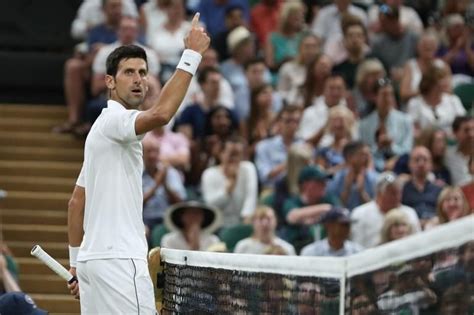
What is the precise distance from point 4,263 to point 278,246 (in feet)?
7.88

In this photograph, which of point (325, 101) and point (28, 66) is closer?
point (325, 101)

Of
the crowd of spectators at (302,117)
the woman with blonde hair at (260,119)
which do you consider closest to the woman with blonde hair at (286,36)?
the crowd of spectators at (302,117)

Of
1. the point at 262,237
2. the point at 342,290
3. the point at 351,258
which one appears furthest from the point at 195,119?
the point at 351,258

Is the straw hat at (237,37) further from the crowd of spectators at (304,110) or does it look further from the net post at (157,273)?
the net post at (157,273)

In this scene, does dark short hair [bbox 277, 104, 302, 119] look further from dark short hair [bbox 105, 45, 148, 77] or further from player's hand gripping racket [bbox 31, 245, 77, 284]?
dark short hair [bbox 105, 45, 148, 77]

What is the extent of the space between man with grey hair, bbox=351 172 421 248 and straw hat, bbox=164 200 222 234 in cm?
129

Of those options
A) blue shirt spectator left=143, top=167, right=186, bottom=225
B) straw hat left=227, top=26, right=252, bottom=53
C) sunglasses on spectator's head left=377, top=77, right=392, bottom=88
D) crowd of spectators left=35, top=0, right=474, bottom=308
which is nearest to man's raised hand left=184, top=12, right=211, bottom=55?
crowd of spectators left=35, top=0, right=474, bottom=308

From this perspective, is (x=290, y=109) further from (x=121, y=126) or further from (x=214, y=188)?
(x=121, y=126)

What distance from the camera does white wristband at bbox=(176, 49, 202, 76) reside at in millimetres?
7262

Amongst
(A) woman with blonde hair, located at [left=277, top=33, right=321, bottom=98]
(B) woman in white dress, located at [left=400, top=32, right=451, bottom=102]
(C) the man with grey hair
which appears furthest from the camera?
(B) woman in white dress, located at [left=400, top=32, right=451, bottom=102]

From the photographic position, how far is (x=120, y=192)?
24.5 feet

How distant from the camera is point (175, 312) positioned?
8.27 meters

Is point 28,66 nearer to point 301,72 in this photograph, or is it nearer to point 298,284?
point 301,72

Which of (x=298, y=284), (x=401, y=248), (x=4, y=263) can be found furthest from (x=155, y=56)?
(x=401, y=248)
